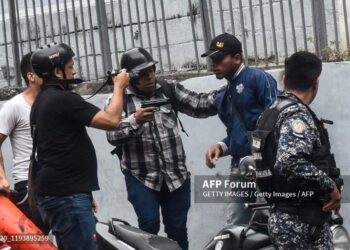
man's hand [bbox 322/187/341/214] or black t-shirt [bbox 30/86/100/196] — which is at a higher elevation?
black t-shirt [bbox 30/86/100/196]

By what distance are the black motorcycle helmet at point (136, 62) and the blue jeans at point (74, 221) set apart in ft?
4.07

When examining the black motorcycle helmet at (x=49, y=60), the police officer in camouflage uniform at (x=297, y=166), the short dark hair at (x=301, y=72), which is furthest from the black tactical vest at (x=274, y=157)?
the black motorcycle helmet at (x=49, y=60)

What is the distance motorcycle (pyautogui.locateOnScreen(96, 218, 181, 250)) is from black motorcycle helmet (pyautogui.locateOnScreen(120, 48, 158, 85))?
1.63 meters

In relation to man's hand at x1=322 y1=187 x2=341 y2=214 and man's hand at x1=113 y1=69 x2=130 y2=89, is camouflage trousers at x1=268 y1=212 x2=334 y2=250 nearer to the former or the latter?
man's hand at x1=322 y1=187 x2=341 y2=214

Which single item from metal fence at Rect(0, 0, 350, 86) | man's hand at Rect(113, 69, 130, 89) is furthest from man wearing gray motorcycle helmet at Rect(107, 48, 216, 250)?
metal fence at Rect(0, 0, 350, 86)

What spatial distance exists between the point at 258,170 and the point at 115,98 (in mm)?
1116

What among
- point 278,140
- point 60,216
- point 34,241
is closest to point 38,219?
point 34,241

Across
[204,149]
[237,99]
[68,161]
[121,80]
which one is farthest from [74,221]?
[204,149]

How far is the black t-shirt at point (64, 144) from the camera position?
576 cm

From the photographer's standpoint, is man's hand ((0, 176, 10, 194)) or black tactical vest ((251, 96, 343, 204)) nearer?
black tactical vest ((251, 96, 343, 204))

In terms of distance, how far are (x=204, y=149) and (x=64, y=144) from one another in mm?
2270

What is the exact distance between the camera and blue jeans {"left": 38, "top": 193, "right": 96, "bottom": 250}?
5.76 m

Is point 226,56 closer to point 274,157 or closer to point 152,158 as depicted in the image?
point 152,158

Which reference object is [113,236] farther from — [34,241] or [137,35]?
[137,35]
